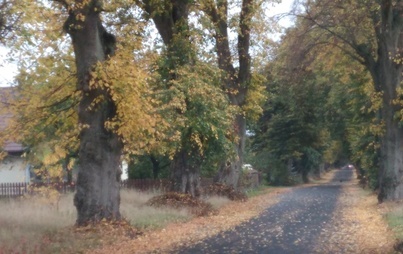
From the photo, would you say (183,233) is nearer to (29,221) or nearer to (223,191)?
(29,221)

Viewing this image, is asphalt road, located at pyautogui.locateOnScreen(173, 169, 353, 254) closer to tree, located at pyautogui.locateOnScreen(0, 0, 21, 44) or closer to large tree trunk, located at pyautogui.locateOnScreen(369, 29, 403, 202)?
large tree trunk, located at pyautogui.locateOnScreen(369, 29, 403, 202)

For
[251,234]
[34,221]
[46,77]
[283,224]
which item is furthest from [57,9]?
[283,224]

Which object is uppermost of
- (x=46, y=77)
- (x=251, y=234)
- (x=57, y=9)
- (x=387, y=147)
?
(x=57, y=9)

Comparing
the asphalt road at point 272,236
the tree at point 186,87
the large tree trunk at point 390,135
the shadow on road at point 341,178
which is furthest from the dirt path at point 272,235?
the shadow on road at point 341,178

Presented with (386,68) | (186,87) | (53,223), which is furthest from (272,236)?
(386,68)

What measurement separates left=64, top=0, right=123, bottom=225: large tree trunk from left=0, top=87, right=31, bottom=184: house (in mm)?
2000

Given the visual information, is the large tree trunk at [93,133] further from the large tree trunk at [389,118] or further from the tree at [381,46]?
the large tree trunk at [389,118]

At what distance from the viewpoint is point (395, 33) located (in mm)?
30203

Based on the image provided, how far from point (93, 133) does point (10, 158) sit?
8.31 m

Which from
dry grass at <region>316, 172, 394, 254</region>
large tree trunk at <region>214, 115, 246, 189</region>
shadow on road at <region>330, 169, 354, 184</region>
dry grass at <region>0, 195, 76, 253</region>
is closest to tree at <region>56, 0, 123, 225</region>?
dry grass at <region>0, 195, 76, 253</region>

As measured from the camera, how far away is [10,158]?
2628cm

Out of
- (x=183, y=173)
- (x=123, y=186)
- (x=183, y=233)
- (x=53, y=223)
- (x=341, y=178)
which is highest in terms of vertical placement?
(x=183, y=173)

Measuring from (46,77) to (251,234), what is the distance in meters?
7.38

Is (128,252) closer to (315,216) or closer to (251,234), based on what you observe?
(251,234)
